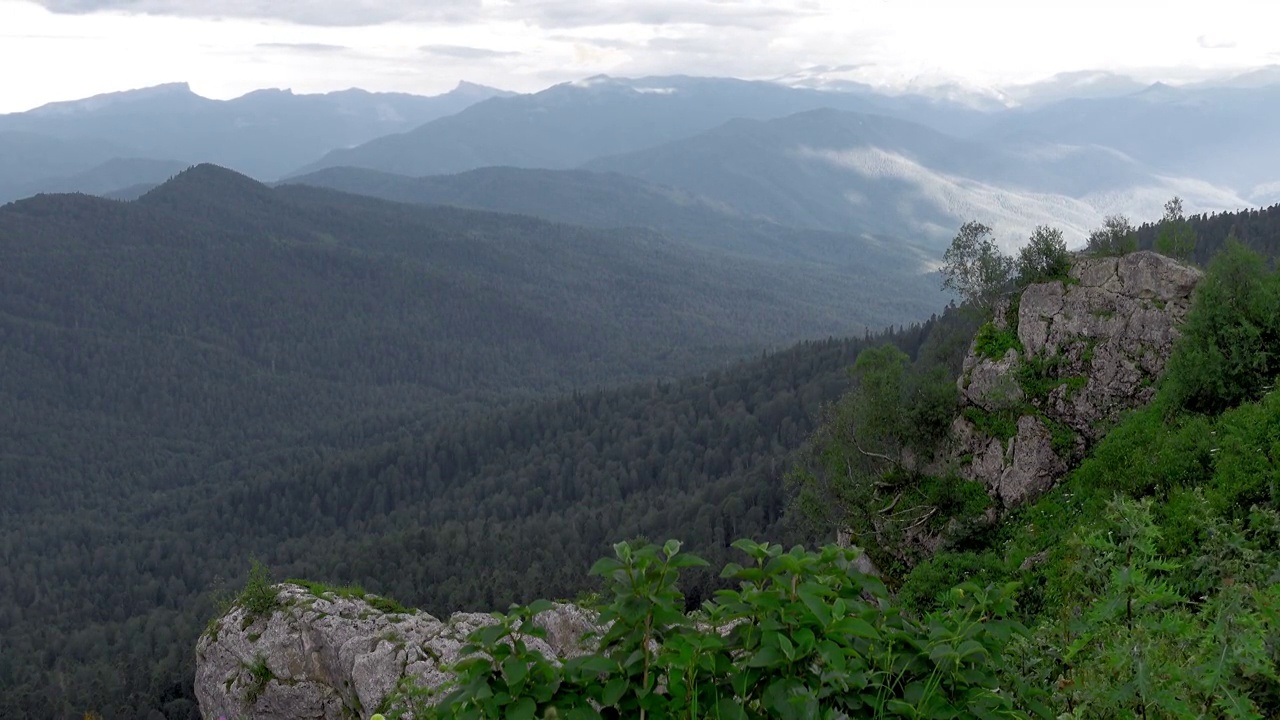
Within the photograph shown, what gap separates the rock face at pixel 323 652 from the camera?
21531mm

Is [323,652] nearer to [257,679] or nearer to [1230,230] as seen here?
[257,679]

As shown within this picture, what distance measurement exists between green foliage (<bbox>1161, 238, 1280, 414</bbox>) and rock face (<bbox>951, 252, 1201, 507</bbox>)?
409 cm

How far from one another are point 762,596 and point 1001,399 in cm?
2838

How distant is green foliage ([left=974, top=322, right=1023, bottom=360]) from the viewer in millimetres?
32875


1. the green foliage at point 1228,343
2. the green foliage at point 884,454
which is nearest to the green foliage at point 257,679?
the green foliage at point 884,454

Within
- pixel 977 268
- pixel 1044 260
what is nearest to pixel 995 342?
pixel 1044 260

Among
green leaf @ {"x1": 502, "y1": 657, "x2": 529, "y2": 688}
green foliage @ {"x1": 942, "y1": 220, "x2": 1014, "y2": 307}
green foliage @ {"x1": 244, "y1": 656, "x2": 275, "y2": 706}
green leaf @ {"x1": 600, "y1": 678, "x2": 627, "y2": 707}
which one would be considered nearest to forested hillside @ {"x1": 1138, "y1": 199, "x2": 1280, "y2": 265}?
green foliage @ {"x1": 942, "y1": 220, "x2": 1014, "y2": 307}

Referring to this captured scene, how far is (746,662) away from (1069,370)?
1138 inches

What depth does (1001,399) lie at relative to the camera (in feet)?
103

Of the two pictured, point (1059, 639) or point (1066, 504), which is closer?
point (1059, 639)

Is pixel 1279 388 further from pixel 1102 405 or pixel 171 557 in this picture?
pixel 171 557

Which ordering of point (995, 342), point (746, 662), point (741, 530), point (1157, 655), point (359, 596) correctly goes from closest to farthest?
1. point (746, 662)
2. point (1157, 655)
3. point (359, 596)
4. point (995, 342)
5. point (741, 530)

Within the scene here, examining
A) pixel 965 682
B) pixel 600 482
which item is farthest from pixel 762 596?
pixel 600 482

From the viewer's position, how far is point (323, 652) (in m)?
24.1
